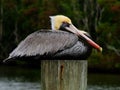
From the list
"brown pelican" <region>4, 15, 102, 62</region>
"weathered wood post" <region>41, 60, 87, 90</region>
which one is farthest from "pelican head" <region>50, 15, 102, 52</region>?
"weathered wood post" <region>41, 60, 87, 90</region>

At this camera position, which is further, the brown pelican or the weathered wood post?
the brown pelican

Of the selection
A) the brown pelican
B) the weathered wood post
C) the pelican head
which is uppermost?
the pelican head

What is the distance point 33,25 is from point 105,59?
425 inches

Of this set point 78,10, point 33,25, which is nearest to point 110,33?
point 78,10

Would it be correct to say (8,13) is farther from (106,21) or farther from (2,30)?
(106,21)

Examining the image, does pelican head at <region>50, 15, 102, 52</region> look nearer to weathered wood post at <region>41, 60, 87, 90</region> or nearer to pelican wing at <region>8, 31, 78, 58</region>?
pelican wing at <region>8, 31, 78, 58</region>

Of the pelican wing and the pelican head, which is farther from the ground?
the pelican head

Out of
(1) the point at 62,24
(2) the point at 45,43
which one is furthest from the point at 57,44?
(1) the point at 62,24

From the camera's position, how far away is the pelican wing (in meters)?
4.05

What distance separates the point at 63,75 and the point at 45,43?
0.36 meters

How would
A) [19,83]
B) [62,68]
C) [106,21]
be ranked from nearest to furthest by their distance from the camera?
A: 1. [62,68]
2. [19,83]
3. [106,21]

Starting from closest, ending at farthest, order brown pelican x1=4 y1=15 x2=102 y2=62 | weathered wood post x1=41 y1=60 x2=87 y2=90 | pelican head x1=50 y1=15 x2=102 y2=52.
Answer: weathered wood post x1=41 y1=60 x2=87 y2=90 → brown pelican x1=4 y1=15 x2=102 y2=62 → pelican head x1=50 y1=15 x2=102 y2=52

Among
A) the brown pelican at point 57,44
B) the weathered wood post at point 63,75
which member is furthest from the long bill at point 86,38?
the weathered wood post at point 63,75

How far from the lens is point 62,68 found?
12.7ft
